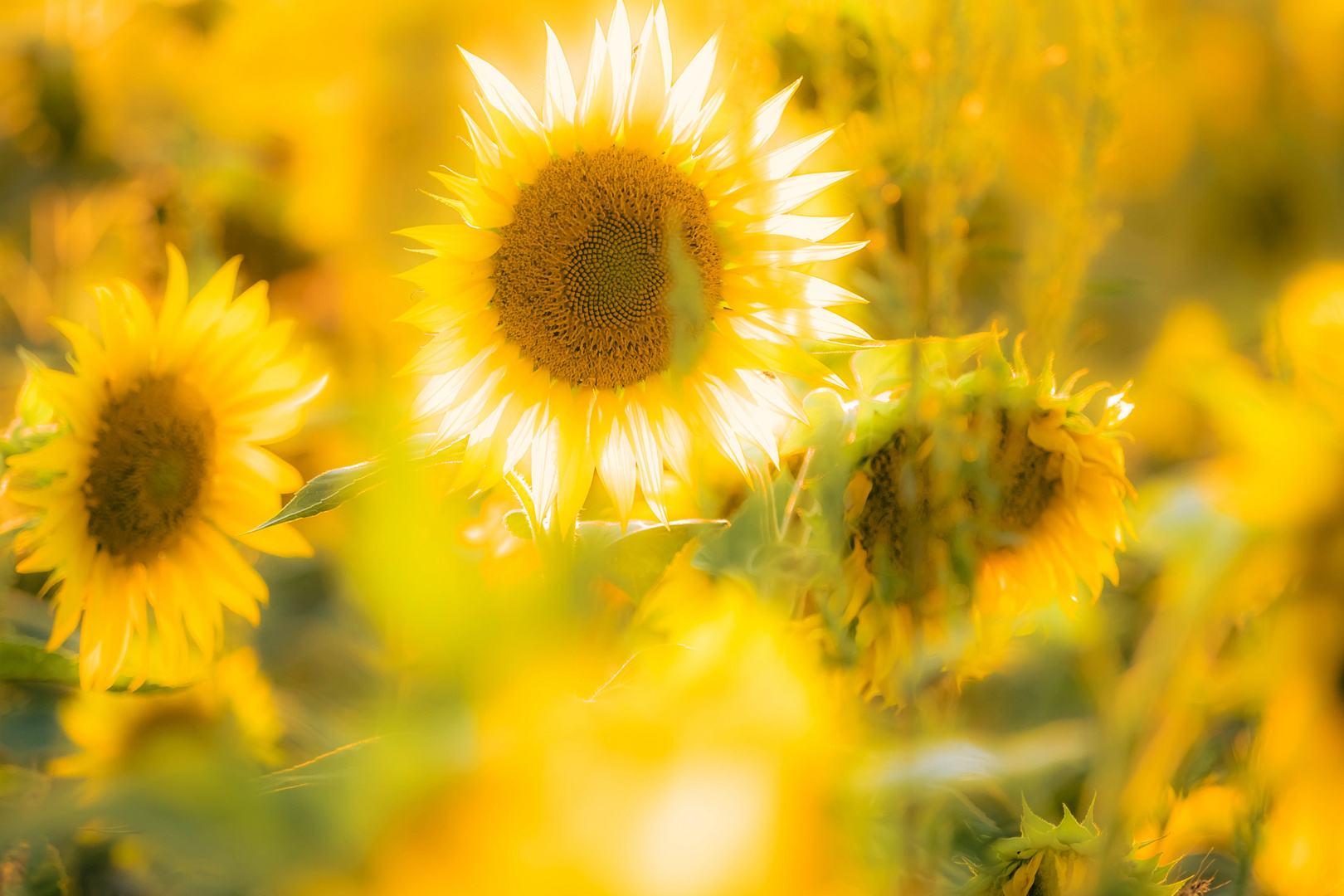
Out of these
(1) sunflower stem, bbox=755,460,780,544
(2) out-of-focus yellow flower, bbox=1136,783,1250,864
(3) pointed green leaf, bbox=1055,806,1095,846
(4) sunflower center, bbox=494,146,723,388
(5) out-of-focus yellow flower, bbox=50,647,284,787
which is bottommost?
(5) out-of-focus yellow flower, bbox=50,647,284,787

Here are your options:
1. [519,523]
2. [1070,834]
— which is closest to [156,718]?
[519,523]

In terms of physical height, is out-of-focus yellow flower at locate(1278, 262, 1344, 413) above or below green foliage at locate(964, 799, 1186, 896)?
above

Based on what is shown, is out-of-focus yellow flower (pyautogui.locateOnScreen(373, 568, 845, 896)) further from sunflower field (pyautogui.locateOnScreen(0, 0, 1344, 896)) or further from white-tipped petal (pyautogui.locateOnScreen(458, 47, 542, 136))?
white-tipped petal (pyautogui.locateOnScreen(458, 47, 542, 136))

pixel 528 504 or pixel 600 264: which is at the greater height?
pixel 600 264

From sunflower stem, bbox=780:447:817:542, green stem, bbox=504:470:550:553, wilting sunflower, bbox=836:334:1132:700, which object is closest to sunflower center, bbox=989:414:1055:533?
wilting sunflower, bbox=836:334:1132:700

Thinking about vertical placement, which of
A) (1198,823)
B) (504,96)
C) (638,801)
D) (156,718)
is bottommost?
(156,718)

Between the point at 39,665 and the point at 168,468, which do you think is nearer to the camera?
the point at 39,665

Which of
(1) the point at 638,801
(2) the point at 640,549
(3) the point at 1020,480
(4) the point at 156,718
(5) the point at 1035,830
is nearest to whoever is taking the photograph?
(1) the point at 638,801

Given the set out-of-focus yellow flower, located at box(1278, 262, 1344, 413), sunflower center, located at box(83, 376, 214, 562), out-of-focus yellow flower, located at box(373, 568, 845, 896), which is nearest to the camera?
out-of-focus yellow flower, located at box(373, 568, 845, 896)

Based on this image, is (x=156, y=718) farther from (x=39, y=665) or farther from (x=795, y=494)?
(x=795, y=494)
